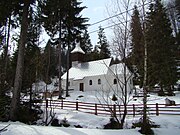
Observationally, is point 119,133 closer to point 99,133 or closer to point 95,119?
point 99,133

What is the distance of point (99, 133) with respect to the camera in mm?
7648

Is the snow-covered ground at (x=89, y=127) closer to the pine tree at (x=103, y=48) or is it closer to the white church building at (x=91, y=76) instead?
the white church building at (x=91, y=76)

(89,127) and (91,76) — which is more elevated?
(91,76)

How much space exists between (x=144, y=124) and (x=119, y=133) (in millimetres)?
1591

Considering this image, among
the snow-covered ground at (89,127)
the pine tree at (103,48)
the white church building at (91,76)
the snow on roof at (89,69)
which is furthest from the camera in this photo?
the pine tree at (103,48)

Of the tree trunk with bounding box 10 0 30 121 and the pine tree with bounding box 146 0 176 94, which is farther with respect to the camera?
the pine tree with bounding box 146 0 176 94

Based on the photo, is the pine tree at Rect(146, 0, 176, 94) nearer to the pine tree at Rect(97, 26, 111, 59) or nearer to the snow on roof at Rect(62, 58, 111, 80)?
the snow on roof at Rect(62, 58, 111, 80)

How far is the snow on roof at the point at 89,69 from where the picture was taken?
34.5 meters

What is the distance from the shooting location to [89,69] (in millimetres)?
36281

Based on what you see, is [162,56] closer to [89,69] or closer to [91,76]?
[91,76]

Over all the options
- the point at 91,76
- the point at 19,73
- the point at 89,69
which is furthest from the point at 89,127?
the point at 89,69

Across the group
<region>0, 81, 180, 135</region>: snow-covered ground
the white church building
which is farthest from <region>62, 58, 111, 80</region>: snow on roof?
<region>0, 81, 180, 135</region>: snow-covered ground

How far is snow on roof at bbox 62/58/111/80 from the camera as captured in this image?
1357 inches

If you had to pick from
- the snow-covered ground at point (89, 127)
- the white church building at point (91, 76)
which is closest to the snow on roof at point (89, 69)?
the white church building at point (91, 76)
